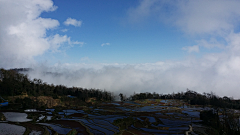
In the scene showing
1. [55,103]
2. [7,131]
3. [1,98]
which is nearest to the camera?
[7,131]

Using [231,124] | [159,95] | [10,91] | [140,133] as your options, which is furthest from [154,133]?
[159,95]

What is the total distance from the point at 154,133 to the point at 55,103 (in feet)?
250

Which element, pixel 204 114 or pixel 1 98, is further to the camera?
pixel 1 98

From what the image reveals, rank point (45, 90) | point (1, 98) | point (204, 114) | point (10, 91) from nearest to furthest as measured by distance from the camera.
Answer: point (204, 114)
point (1, 98)
point (10, 91)
point (45, 90)

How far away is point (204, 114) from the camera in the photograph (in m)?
61.3

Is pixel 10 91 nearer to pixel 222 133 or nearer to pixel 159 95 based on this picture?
pixel 222 133

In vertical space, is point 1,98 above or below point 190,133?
above

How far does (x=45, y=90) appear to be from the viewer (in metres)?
108

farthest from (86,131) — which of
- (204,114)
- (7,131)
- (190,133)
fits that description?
(204,114)

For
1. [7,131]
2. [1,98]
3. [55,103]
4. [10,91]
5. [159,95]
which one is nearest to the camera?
[7,131]

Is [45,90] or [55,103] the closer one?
[55,103]

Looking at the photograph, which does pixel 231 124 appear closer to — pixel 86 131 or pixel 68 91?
pixel 86 131

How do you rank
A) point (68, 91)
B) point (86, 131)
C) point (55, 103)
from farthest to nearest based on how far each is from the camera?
point (68, 91)
point (55, 103)
point (86, 131)

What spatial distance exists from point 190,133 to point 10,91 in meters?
93.5
